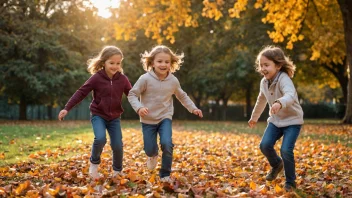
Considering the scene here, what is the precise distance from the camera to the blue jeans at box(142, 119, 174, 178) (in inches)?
250

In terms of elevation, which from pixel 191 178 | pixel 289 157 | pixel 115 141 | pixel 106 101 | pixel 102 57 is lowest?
pixel 191 178

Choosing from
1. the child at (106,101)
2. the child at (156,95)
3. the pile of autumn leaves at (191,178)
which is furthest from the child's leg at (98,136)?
the child at (156,95)

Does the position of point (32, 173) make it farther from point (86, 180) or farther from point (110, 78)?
point (110, 78)

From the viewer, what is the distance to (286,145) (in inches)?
235

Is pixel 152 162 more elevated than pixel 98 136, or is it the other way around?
pixel 98 136

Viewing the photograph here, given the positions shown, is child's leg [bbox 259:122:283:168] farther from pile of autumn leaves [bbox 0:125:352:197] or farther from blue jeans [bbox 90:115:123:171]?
blue jeans [bbox 90:115:123:171]

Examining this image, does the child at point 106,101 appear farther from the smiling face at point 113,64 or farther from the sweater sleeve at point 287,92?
the sweater sleeve at point 287,92

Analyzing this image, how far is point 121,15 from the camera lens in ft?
48.9

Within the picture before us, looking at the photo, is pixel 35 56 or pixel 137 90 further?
pixel 35 56

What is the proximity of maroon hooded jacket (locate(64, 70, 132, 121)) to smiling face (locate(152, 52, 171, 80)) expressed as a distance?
63 centimetres

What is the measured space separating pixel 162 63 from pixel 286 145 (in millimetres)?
1979

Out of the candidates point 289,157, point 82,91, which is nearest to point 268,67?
point 289,157

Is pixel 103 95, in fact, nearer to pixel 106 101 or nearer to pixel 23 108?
pixel 106 101

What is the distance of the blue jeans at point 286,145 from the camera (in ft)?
19.4
